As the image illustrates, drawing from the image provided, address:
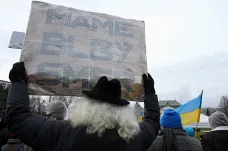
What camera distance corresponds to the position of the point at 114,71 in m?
2.46

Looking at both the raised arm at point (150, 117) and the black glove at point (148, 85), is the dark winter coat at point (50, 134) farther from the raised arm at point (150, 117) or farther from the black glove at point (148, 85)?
the black glove at point (148, 85)

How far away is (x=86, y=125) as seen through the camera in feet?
5.00

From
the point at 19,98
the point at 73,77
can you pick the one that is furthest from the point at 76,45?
the point at 19,98

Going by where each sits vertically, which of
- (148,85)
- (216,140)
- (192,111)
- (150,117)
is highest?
(148,85)

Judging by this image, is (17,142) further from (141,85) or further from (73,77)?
(141,85)

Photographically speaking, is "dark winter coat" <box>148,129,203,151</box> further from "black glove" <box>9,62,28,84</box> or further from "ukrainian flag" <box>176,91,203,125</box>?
"ukrainian flag" <box>176,91,203,125</box>

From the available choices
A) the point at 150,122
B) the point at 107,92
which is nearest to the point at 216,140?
the point at 150,122

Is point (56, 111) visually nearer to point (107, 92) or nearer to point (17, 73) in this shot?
point (17, 73)

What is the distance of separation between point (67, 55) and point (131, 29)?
98 cm

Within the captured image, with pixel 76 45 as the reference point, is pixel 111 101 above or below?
below

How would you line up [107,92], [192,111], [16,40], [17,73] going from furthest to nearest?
[192,111], [16,40], [17,73], [107,92]

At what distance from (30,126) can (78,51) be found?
1.10m

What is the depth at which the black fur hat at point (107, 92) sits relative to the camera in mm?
1616

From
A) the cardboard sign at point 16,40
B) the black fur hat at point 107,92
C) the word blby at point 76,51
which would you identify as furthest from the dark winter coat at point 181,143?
the cardboard sign at point 16,40
